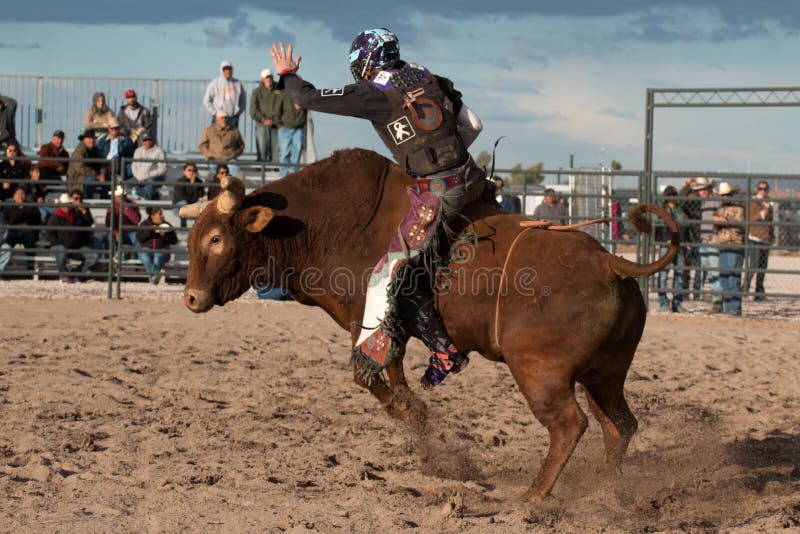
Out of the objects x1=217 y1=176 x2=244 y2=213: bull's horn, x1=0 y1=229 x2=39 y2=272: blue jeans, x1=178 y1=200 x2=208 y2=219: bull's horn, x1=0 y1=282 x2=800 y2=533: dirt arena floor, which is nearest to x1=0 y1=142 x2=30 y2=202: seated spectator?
x1=0 y1=229 x2=39 y2=272: blue jeans

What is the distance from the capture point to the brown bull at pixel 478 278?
439 cm

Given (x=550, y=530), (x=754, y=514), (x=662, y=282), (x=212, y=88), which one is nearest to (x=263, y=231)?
(x=550, y=530)

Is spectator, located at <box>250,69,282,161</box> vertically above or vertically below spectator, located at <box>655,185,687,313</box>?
above

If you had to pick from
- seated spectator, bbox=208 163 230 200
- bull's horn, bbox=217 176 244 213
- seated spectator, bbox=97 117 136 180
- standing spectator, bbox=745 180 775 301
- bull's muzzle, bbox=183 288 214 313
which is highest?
seated spectator, bbox=97 117 136 180

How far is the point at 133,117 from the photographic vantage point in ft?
49.5

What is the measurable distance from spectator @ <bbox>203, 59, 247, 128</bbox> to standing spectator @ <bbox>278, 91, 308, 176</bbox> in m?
1.17

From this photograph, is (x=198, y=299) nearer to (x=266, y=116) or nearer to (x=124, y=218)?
(x=124, y=218)

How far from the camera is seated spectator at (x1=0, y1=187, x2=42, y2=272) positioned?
40.7 feet

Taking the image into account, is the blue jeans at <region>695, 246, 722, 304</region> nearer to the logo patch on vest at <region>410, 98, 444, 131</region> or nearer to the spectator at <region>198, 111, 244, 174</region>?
the spectator at <region>198, 111, 244, 174</region>

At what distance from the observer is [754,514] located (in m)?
4.25

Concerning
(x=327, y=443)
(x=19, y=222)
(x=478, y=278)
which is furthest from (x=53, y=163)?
(x=478, y=278)

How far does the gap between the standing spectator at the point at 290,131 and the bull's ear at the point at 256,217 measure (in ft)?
29.8

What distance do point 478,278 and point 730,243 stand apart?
847 centimetres

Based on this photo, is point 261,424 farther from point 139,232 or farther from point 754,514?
point 139,232
